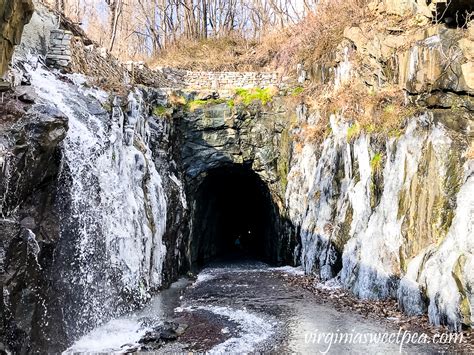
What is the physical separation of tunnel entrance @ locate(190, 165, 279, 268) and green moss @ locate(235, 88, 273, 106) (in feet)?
10.7

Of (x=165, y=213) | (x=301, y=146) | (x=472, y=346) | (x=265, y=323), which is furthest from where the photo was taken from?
(x=301, y=146)

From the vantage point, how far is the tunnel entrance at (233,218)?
20297 mm

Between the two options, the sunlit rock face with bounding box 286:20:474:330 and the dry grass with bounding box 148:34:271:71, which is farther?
the dry grass with bounding box 148:34:271:71

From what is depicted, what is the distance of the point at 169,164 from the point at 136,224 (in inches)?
198

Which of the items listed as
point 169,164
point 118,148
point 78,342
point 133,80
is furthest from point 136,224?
point 133,80

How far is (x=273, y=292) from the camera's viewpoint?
1170cm

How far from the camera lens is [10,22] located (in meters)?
6.01

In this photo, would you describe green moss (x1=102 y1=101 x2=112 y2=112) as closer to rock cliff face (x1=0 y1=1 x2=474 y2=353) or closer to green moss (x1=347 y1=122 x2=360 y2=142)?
rock cliff face (x1=0 y1=1 x2=474 y2=353)

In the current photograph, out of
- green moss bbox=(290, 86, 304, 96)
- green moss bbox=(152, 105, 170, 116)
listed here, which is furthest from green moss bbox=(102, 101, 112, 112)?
green moss bbox=(290, 86, 304, 96)

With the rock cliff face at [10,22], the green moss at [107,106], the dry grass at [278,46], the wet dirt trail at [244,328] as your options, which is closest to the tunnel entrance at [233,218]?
the dry grass at [278,46]

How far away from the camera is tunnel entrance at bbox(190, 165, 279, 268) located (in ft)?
66.6

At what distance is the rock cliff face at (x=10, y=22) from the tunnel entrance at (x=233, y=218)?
13097 mm

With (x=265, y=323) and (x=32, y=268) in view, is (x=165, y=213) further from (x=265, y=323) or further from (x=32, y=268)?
(x=32, y=268)

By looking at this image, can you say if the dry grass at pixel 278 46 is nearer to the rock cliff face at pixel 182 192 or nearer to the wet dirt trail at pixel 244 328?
the rock cliff face at pixel 182 192
